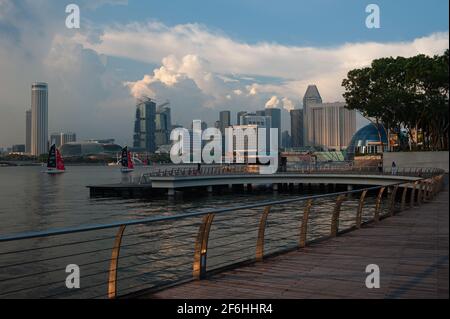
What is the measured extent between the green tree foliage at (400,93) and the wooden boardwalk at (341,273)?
176ft

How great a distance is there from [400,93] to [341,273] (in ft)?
202

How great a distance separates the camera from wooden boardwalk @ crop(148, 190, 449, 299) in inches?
265

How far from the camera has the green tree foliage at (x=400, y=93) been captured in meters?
61.6

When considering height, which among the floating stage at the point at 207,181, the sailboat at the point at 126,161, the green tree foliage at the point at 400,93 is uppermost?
the green tree foliage at the point at 400,93

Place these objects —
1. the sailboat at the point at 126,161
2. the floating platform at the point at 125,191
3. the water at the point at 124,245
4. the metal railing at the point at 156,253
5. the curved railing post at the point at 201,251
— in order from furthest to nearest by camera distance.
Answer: the sailboat at the point at 126,161
the floating platform at the point at 125,191
the water at the point at 124,245
the metal railing at the point at 156,253
the curved railing post at the point at 201,251

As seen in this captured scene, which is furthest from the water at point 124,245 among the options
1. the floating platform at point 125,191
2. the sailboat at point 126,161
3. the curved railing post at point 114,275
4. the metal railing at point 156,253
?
the sailboat at point 126,161

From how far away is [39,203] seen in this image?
171 feet

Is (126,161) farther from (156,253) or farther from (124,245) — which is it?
(124,245)

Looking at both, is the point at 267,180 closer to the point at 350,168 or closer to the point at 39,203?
the point at 350,168

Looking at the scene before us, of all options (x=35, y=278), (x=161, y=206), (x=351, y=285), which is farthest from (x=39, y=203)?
(x=351, y=285)

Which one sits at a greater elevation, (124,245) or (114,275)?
(114,275)

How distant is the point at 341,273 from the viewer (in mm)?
8016

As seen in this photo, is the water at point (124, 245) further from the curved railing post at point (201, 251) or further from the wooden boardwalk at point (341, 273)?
the wooden boardwalk at point (341, 273)

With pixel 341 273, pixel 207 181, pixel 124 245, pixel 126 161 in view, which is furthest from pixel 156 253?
pixel 126 161
